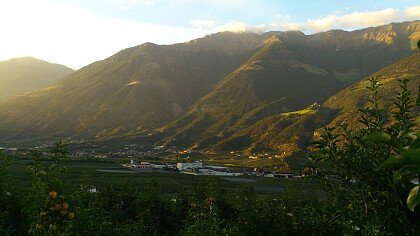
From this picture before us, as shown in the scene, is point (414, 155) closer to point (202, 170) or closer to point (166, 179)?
point (166, 179)

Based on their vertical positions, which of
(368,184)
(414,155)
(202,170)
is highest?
(414,155)

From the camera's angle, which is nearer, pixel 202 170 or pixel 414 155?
pixel 414 155

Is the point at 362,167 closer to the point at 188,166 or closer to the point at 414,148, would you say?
the point at 414,148

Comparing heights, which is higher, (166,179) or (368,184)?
(368,184)

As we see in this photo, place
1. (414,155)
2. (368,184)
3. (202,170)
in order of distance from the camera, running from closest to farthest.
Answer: (414,155)
(368,184)
(202,170)

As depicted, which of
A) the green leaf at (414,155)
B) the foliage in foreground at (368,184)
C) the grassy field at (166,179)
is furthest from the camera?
the grassy field at (166,179)

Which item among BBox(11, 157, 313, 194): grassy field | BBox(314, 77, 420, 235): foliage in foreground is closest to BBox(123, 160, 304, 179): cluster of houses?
BBox(11, 157, 313, 194): grassy field

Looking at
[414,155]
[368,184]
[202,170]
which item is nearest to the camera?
[414,155]

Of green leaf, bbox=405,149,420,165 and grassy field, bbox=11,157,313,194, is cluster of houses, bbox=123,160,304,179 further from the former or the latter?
green leaf, bbox=405,149,420,165

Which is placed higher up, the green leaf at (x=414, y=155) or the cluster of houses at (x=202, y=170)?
the green leaf at (x=414, y=155)

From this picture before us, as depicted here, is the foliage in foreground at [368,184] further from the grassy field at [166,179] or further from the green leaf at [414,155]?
the grassy field at [166,179]

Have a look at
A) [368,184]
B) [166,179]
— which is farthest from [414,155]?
[166,179]

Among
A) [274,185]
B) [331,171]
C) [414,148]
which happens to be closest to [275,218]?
[331,171]

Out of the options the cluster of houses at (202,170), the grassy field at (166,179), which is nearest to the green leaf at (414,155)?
the grassy field at (166,179)
